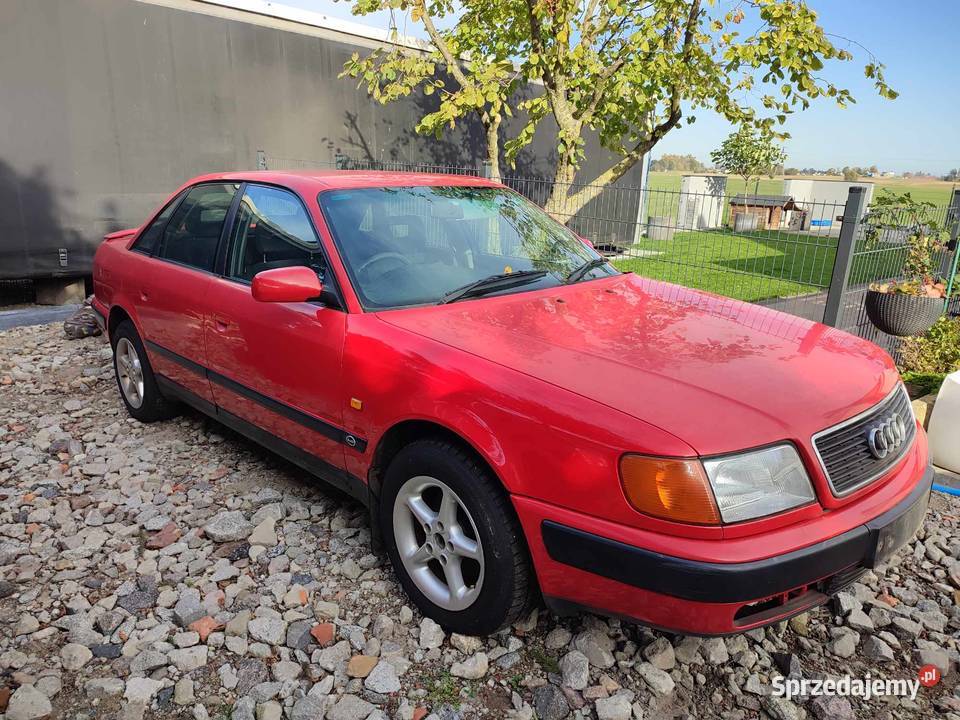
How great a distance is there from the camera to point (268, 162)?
898 cm

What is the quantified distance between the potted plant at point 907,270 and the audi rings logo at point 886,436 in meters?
3.04

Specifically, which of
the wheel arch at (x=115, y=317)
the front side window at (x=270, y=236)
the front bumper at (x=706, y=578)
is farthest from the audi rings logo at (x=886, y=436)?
the wheel arch at (x=115, y=317)

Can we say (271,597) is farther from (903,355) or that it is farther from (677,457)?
(903,355)

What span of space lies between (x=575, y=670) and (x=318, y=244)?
76.7 inches

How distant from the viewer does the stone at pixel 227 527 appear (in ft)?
10.5

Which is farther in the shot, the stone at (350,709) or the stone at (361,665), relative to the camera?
the stone at (361,665)

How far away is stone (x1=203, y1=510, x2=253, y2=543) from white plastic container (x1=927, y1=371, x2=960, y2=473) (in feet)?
12.0

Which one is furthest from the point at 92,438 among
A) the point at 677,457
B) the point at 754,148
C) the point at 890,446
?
the point at 754,148

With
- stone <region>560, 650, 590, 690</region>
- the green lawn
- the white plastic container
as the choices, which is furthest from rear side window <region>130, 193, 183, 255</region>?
the white plastic container

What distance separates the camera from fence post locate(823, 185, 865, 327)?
4.63 m

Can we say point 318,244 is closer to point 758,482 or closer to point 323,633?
point 323,633

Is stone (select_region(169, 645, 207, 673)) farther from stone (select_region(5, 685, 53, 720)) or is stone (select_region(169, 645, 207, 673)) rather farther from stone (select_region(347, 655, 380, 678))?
stone (select_region(347, 655, 380, 678))

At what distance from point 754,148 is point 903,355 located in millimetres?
40682

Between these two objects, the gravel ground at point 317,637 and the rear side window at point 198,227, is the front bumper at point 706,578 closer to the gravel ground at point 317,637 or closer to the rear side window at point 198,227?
the gravel ground at point 317,637
